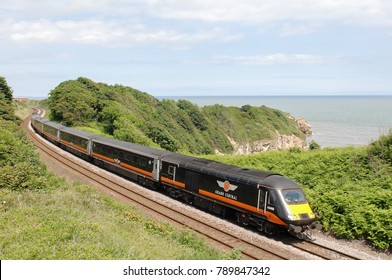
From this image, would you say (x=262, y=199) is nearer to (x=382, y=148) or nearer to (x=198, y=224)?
(x=198, y=224)

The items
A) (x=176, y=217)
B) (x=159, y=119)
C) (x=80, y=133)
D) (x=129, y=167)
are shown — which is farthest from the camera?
(x=159, y=119)

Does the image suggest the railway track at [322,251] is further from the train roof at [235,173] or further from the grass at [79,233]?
the grass at [79,233]

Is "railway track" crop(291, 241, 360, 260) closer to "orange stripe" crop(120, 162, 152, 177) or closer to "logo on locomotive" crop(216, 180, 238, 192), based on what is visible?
"logo on locomotive" crop(216, 180, 238, 192)

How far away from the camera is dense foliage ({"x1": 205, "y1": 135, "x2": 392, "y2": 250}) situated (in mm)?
18172

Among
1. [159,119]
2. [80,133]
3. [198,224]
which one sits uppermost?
[159,119]

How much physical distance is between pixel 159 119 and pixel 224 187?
5406 cm

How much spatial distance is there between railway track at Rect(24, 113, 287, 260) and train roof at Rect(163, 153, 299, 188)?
8.89 ft

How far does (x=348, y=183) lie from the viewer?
902 inches

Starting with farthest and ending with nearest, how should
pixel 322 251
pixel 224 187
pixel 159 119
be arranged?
pixel 159 119, pixel 224 187, pixel 322 251

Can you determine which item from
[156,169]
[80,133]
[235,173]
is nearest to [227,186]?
[235,173]

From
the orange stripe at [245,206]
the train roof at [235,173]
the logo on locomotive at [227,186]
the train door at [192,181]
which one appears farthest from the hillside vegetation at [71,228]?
the train roof at [235,173]

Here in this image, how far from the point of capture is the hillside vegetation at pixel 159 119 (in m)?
56.9

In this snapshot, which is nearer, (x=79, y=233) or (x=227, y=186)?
(x=79, y=233)
